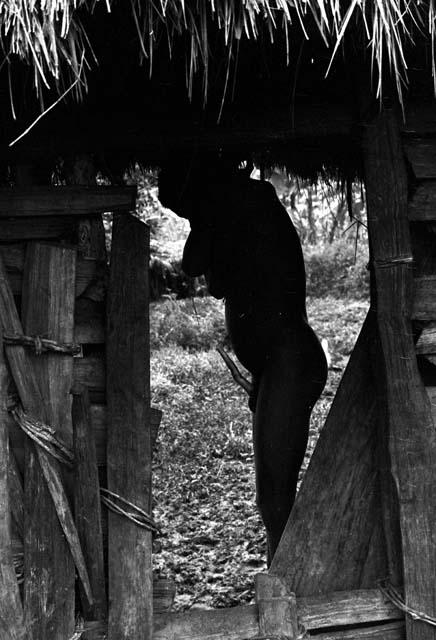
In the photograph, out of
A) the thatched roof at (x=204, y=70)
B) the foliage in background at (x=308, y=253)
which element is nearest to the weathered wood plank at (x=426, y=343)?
the thatched roof at (x=204, y=70)

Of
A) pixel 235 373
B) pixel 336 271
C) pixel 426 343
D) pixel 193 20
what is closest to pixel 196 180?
pixel 235 373

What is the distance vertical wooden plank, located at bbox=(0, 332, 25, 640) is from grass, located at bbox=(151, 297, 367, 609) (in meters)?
2.12

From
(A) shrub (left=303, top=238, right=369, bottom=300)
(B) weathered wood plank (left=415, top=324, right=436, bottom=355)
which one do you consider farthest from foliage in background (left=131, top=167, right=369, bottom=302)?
(B) weathered wood plank (left=415, top=324, right=436, bottom=355)

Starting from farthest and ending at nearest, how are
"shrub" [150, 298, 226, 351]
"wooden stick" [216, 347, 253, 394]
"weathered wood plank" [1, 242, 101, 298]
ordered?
"shrub" [150, 298, 226, 351], "wooden stick" [216, 347, 253, 394], "weathered wood plank" [1, 242, 101, 298]

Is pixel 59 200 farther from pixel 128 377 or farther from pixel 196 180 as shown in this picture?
pixel 196 180

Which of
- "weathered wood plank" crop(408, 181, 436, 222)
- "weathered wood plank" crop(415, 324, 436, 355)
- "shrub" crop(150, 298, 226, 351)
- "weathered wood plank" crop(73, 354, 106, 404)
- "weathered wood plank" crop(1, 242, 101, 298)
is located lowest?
"weathered wood plank" crop(73, 354, 106, 404)

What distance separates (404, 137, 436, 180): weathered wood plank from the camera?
120 inches

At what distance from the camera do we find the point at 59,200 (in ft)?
9.86

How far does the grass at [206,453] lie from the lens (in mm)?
5461

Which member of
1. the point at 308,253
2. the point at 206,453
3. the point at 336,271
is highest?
the point at 308,253

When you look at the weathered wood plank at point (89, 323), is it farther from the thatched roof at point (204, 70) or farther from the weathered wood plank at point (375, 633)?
the weathered wood plank at point (375, 633)

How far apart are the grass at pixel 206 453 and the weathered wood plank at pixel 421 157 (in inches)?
112

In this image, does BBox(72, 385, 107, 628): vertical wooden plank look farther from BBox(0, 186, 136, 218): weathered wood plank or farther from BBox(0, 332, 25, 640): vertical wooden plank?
BBox(0, 186, 136, 218): weathered wood plank

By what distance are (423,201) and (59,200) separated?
1.24m
